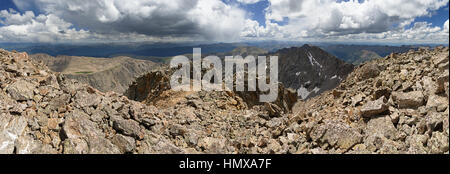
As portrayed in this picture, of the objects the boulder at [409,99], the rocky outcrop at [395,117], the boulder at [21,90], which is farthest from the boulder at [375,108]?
the boulder at [21,90]

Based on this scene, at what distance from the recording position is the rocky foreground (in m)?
10.6

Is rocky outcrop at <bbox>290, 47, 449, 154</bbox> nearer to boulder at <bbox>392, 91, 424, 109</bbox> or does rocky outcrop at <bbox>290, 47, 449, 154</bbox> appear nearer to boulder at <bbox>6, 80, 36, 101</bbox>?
boulder at <bbox>392, 91, 424, 109</bbox>

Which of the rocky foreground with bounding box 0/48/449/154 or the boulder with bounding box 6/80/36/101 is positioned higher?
the boulder with bounding box 6/80/36/101

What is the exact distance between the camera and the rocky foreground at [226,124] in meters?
10.6

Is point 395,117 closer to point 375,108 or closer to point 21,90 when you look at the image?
point 375,108

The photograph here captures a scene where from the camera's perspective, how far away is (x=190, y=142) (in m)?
13.9

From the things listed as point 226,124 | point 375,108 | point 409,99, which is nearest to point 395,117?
Answer: point 375,108

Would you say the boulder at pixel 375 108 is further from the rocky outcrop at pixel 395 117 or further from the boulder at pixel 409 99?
the boulder at pixel 409 99

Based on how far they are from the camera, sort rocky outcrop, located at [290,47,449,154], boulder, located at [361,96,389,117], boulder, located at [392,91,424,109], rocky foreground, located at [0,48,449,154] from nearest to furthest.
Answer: rocky outcrop, located at [290,47,449,154] < rocky foreground, located at [0,48,449,154] < boulder, located at [392,91,424,109] < boulder, located at [361,96,389,117]

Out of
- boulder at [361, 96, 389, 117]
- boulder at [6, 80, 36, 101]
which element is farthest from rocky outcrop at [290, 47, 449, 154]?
boulder at [6, 80, 36, 101]

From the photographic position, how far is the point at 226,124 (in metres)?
18.2
